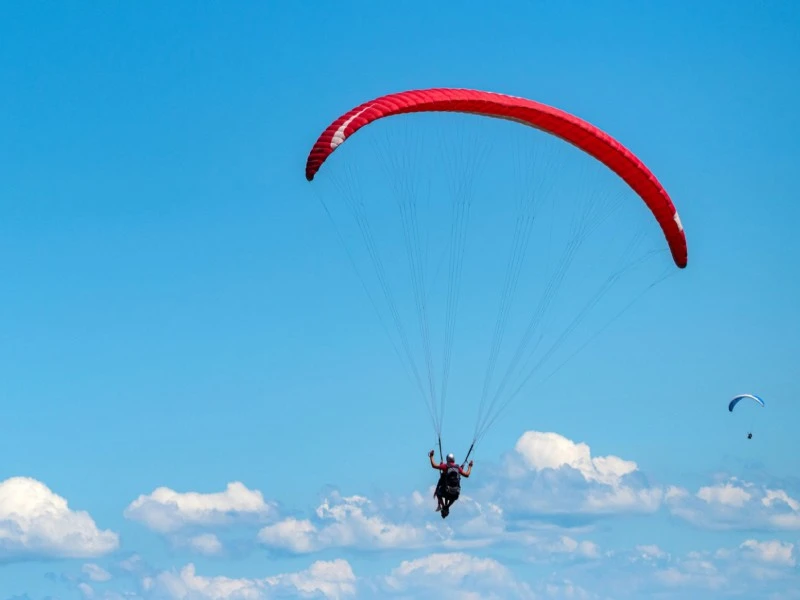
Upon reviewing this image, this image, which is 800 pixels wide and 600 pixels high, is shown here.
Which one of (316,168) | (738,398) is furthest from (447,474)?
(738,398)

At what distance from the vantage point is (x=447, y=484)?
47.0 m

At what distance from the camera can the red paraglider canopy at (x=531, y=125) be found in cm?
4588

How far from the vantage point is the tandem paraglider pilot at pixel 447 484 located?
154 ft

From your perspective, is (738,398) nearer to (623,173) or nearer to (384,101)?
(623,173)

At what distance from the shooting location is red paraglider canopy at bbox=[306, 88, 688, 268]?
151 ft

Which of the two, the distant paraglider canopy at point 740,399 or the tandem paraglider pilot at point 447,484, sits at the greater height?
the distant paraglider canopy at point 740,399

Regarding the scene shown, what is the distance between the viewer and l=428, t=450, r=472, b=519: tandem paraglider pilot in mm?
46969

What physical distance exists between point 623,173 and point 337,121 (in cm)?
892

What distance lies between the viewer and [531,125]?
49.2 metres

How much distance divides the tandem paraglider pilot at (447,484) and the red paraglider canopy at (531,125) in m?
8.40

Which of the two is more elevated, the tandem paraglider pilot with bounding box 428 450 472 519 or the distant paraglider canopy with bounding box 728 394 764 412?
the distant paraglider canopy with bounding box 728 394 764 412

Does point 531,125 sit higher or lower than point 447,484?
higher

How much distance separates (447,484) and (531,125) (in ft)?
33.4

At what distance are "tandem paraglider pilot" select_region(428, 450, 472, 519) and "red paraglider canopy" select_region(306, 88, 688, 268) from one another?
8398 mm
